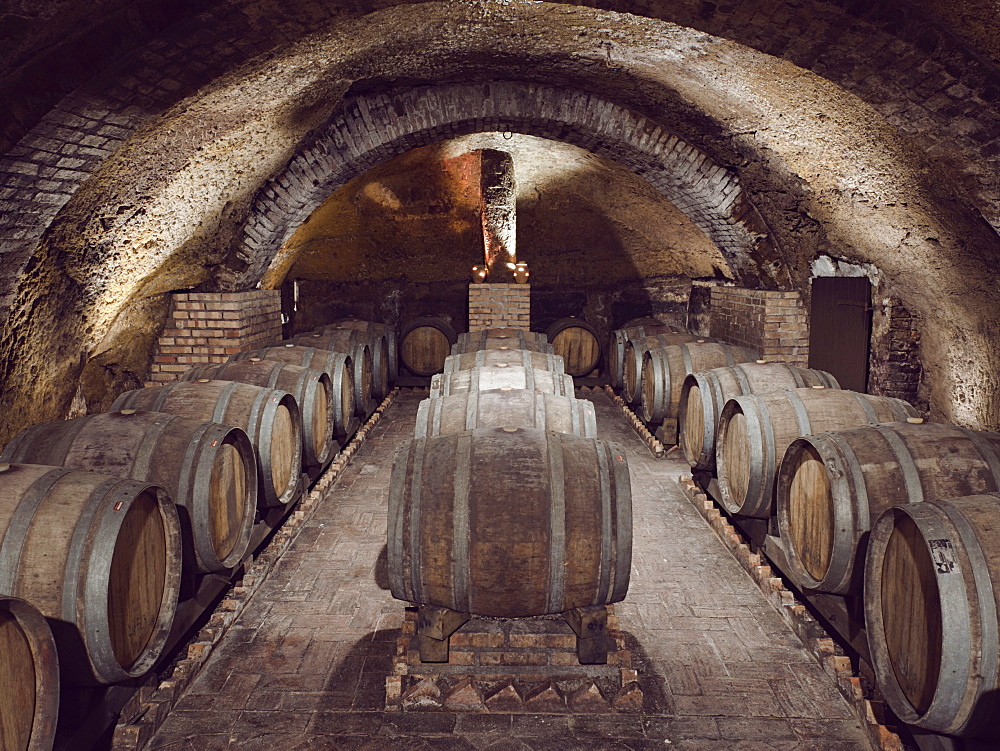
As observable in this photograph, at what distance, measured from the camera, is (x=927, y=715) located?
2025 millimetres

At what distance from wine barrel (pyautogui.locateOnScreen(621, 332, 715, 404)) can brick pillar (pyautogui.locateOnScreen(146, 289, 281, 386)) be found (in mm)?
4028

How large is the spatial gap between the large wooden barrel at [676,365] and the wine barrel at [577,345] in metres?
2.83

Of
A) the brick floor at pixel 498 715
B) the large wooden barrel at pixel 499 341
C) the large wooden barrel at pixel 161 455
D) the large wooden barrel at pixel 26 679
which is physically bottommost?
the brick floor at pixel 498 715

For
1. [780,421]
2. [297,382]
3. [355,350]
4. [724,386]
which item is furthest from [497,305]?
[780,421]

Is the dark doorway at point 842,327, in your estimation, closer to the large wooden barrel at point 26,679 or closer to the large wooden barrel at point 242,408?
the large wooden barrel at point 242,408

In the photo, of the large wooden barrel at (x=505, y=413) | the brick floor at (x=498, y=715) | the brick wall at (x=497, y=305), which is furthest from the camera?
the brick wall at (x=497, y=305)

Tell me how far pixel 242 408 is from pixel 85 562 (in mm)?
1841

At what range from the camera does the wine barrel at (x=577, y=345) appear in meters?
9.12

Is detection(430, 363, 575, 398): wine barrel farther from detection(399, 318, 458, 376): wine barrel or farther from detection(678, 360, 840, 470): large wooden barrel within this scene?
detection(399, 318, 458, 376): wine barrel

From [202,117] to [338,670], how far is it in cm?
366

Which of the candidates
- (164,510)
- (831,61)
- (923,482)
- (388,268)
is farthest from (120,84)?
(388,268)

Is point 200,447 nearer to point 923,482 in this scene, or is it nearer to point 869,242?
point 923,482

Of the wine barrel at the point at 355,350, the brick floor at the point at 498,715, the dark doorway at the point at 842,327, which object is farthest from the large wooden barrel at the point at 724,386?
the wine barrel at the point at 355,350

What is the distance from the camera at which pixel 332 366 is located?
596 cm
